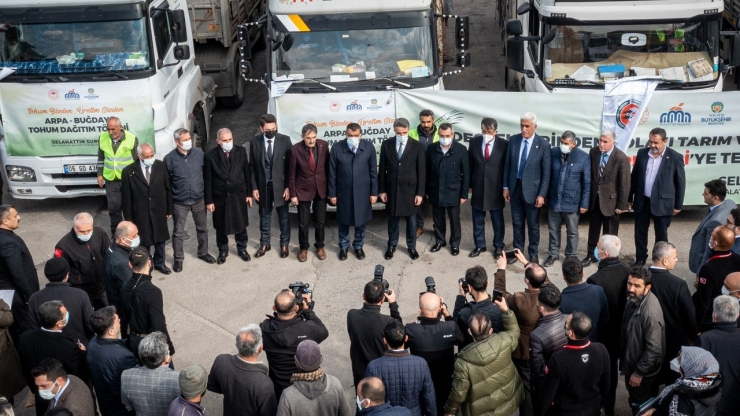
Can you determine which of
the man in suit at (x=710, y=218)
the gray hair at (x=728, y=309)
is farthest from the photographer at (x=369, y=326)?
the man in suit at (x=710, y=218)

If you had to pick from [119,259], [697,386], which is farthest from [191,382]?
[697,386]

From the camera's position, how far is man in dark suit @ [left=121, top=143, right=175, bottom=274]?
10.6m

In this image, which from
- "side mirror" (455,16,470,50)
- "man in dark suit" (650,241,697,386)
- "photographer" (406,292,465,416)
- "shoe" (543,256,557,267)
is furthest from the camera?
"side mirror" (455,16,470,50)

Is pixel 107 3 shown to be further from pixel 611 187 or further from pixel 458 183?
pixel 611 187

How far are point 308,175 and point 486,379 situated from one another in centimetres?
485

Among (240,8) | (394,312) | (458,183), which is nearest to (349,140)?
(458,183)

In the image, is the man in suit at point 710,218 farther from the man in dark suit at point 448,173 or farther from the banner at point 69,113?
the banner at point 69,113

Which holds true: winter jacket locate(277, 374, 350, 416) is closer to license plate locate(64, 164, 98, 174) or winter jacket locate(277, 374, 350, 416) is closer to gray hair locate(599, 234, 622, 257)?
gray hair locate(599, 234, 622, 257)

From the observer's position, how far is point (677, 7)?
446 inches

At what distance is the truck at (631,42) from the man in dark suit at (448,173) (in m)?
1.96

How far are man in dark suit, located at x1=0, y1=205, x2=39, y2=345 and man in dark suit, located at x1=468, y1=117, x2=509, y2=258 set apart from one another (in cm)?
525

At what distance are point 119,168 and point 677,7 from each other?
7433mm

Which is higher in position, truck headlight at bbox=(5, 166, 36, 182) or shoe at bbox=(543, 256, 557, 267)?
truck headlight at bbox=(5, 166, 36, 182)

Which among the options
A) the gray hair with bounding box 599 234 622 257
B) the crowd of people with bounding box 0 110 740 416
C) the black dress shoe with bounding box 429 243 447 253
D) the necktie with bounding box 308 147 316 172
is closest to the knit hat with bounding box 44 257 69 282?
the crowd of people with bounding box 0 110 740 416
